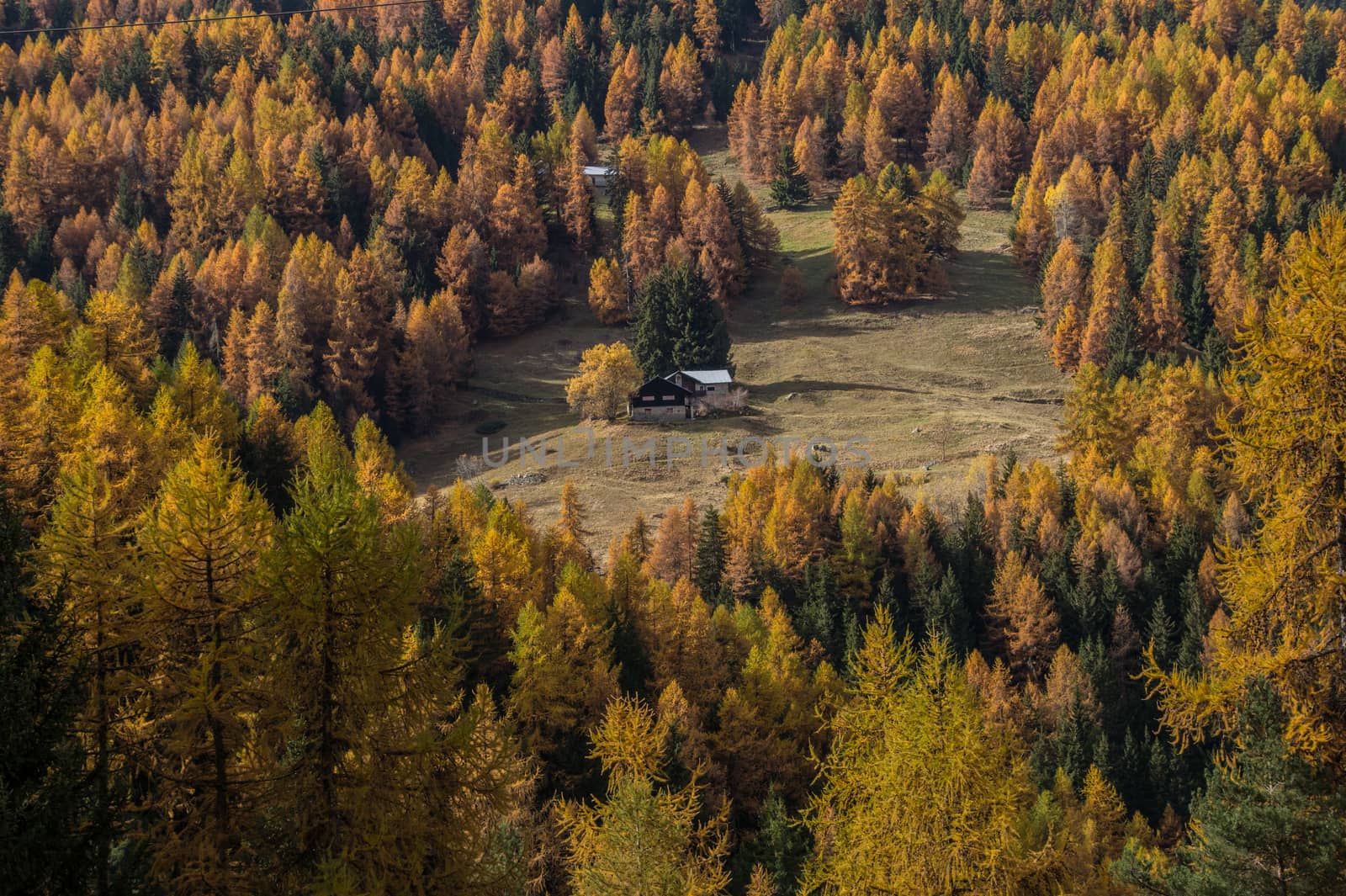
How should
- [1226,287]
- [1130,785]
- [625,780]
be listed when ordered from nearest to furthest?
[625,780] < [1130,785] < [1226,287]

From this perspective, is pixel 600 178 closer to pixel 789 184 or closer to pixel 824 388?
pixel 789 184

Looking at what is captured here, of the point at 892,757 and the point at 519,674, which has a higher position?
the point at 892,757

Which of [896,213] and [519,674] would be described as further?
[896,213]

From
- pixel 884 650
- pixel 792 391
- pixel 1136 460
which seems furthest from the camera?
pixel 792 391

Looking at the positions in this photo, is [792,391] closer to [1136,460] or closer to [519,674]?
[1136,460]

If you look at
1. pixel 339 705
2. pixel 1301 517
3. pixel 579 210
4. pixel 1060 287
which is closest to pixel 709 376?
pixel 1060 287

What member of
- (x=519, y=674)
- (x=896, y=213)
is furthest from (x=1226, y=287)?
(x=519, y=674)
